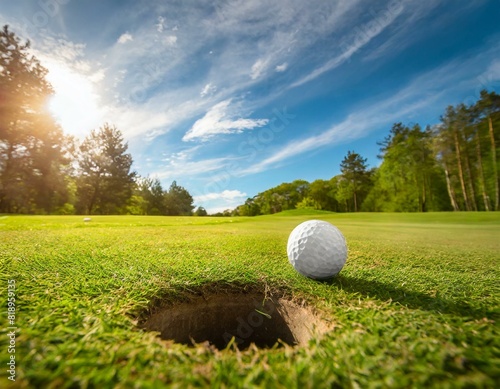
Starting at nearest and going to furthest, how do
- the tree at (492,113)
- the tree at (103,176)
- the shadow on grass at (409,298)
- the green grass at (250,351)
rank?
the green grass at (250,351) < the shadow on grass at (409,298) < the tree at (492,113) < the tree at (103,176)

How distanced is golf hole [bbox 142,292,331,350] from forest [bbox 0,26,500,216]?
35196mm

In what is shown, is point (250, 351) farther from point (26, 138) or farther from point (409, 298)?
point (26, 138)

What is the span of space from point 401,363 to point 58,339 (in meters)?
1.44

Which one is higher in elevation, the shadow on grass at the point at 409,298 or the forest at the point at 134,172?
the forest at the point at 134,172

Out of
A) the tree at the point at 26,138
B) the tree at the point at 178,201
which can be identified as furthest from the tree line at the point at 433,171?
the tree at the point at 26,138

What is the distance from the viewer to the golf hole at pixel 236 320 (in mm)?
1877

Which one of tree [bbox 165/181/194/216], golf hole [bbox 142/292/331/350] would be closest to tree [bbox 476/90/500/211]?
golf hole [bbox 142/292/331/350]

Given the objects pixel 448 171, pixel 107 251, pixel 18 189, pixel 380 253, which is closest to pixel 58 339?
pixel 107 251

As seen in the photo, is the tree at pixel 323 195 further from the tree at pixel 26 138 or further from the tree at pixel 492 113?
the tree at pixel 26 138

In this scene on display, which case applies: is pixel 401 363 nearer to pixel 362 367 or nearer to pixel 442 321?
pixel 362 367

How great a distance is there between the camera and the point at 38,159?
1144 inches

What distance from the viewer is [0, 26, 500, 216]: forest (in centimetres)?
2691

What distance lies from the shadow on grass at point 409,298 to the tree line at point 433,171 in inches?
1363

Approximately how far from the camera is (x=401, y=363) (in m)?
0.97
